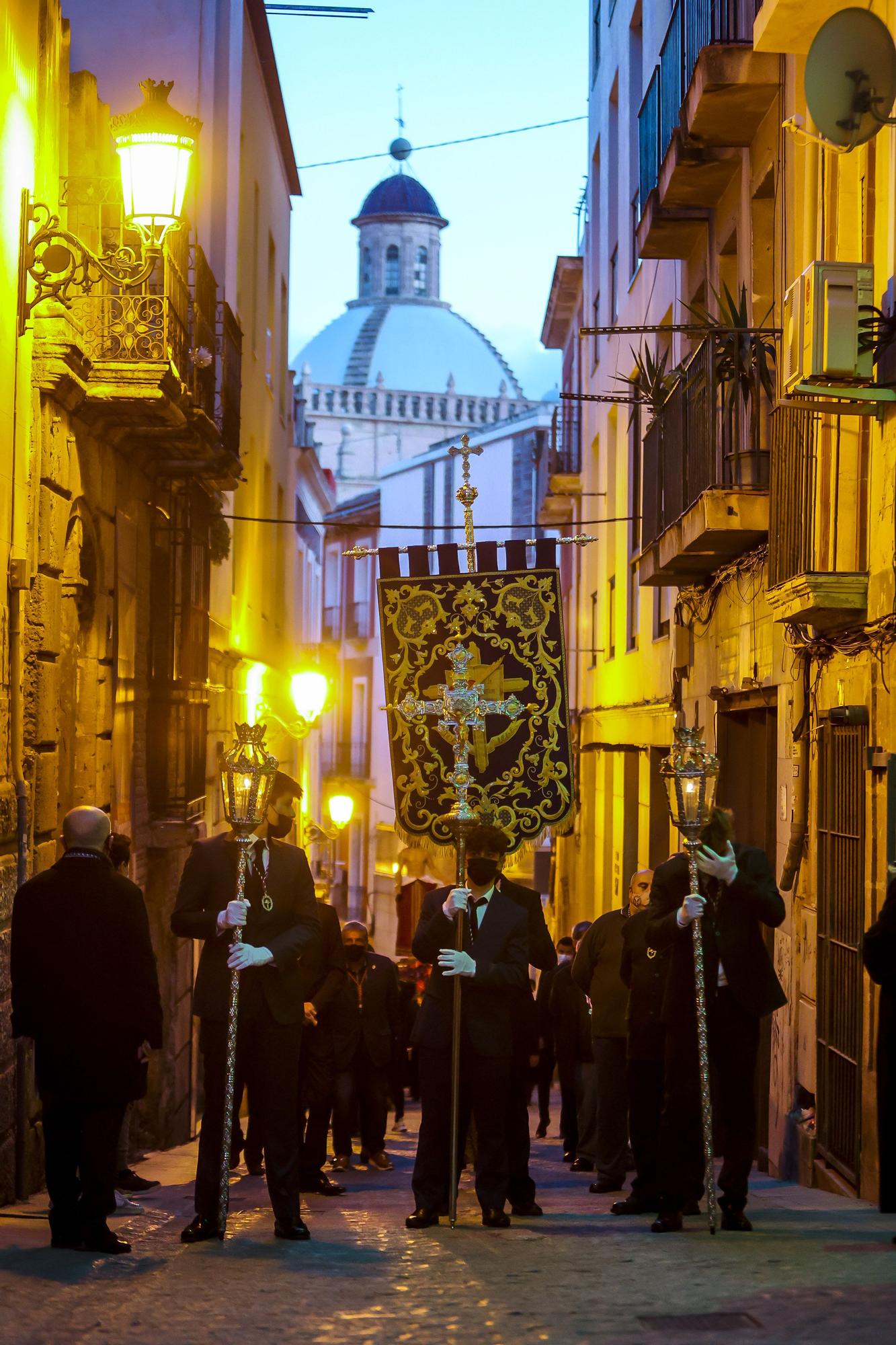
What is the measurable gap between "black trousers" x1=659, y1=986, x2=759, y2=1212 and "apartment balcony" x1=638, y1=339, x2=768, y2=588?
4990 mm

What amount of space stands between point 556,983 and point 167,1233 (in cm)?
503

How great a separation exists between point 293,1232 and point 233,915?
1231mm

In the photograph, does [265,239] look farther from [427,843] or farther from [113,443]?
[427,843]

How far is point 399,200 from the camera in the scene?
9175cm

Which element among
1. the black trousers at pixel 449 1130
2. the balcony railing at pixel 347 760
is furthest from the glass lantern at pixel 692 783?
the balcony railing at pixel 347 760

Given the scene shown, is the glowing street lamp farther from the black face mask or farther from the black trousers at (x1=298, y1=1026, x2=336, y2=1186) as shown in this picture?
the black face mask

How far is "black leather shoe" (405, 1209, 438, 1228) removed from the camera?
7484 millimetres

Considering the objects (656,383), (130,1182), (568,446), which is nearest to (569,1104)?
(130,1182)

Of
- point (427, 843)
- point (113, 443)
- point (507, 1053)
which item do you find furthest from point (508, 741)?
point (113, 443)

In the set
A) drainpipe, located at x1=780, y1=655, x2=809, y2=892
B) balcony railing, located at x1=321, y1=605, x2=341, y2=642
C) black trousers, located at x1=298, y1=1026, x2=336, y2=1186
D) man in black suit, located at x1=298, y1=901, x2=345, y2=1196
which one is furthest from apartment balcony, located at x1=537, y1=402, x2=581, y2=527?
balcony railing, located at x1=321, y1=605, x2=341, y2=642

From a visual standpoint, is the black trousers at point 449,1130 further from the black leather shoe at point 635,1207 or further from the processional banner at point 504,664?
the processional banner at point 504,664

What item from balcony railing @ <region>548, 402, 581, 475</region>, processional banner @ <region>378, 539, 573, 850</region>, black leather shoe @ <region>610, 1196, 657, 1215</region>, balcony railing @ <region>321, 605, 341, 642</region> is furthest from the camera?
balcony railing @ <region>321, 605, 341, 642</region>

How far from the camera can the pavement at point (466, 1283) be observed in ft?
17.5

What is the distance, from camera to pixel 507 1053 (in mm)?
7820
